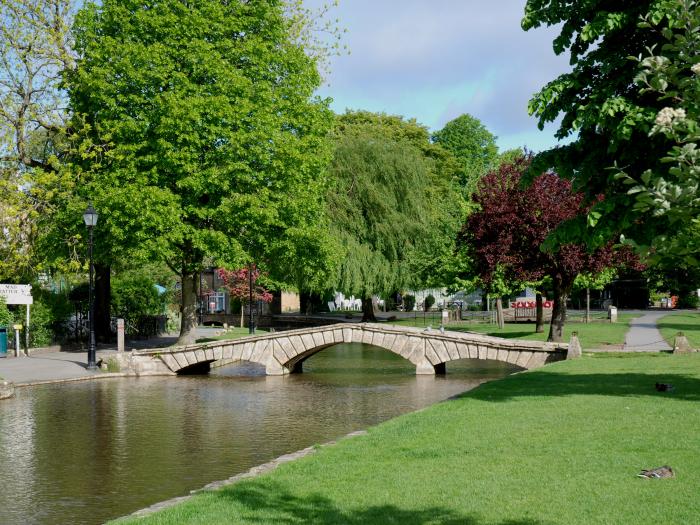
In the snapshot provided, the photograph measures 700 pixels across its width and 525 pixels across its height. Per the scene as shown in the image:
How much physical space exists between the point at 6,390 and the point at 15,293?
904 cm

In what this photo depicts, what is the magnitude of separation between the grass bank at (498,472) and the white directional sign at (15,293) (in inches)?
815

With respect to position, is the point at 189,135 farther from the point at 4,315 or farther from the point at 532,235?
the point at 532,235

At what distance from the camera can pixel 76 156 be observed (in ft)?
115

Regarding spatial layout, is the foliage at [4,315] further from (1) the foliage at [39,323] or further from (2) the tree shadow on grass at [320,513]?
(2) the tree shadow on grass at [320,513]

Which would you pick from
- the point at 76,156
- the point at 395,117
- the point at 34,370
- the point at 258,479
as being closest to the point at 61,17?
the point at 76,156

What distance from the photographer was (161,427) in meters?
19.8

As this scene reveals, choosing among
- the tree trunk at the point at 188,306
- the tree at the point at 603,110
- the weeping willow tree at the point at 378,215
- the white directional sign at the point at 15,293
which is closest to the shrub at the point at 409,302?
the weeping willow tree at the point at 378,215

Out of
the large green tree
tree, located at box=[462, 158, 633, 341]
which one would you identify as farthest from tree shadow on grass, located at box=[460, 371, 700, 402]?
the large green tree

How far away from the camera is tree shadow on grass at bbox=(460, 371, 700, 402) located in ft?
58.2

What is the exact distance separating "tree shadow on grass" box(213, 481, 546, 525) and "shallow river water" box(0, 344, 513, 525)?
294 centimetres

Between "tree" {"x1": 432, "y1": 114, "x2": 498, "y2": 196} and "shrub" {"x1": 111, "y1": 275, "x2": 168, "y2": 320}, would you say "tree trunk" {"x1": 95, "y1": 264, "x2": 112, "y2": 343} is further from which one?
"tree" {"x1": 432, "y1": 114, "x2": 498, "y2": 196}

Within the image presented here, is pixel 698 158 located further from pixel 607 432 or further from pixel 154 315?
pixel 154 315

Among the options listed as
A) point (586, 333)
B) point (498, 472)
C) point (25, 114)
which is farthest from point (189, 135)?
point (498, 472)

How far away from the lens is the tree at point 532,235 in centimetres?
3494
